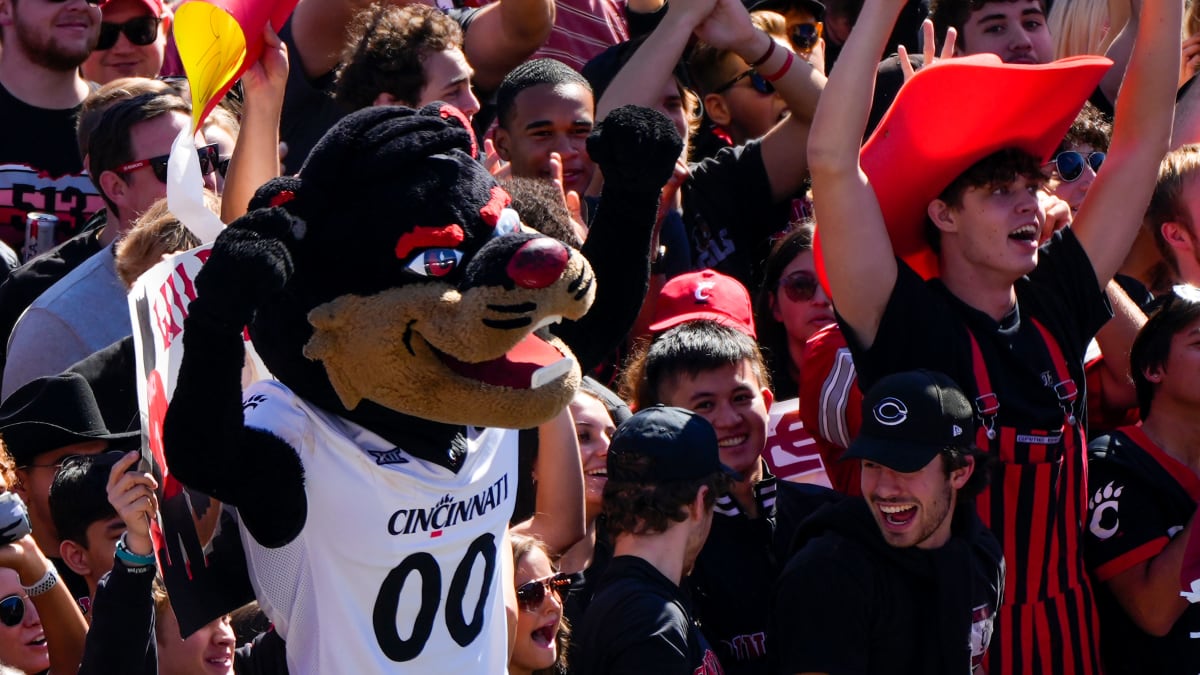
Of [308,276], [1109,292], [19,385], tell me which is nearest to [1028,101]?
[1109,292]

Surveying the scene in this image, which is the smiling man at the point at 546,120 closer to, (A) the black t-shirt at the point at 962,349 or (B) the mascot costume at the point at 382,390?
(A) the black t-shirt at the point at 962,349

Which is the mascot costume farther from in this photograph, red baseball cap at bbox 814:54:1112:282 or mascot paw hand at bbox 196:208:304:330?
red baseball cap at bbox 814:54:1112:282

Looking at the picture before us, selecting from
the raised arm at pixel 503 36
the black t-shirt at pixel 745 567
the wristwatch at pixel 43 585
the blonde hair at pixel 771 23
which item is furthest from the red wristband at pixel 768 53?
the wristwatch at pixel 43 585

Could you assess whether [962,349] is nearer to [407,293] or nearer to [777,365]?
[777,365]

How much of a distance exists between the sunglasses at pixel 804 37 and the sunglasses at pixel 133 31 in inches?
80.6

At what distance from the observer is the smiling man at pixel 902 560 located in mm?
3365

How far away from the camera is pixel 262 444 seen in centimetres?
256

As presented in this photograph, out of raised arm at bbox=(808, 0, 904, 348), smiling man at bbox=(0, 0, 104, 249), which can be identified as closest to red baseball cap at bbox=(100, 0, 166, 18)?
smiling man at bbox=(0, 0, 104, 249)

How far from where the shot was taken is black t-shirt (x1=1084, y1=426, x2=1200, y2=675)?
3.89 m

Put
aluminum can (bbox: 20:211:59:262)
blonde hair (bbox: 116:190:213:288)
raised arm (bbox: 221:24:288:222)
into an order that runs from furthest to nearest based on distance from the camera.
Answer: aluminum can (bbox: 20:211:59:262) → blonde hair (bbox: 116:190:213:288) → raised arm (bbox: 221:24:288:222)

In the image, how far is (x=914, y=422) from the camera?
11.3 ft

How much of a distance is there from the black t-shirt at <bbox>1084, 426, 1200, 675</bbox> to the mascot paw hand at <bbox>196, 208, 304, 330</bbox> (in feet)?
7.72

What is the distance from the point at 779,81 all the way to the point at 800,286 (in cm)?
72

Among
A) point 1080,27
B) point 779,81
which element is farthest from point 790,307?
point 1080,27
